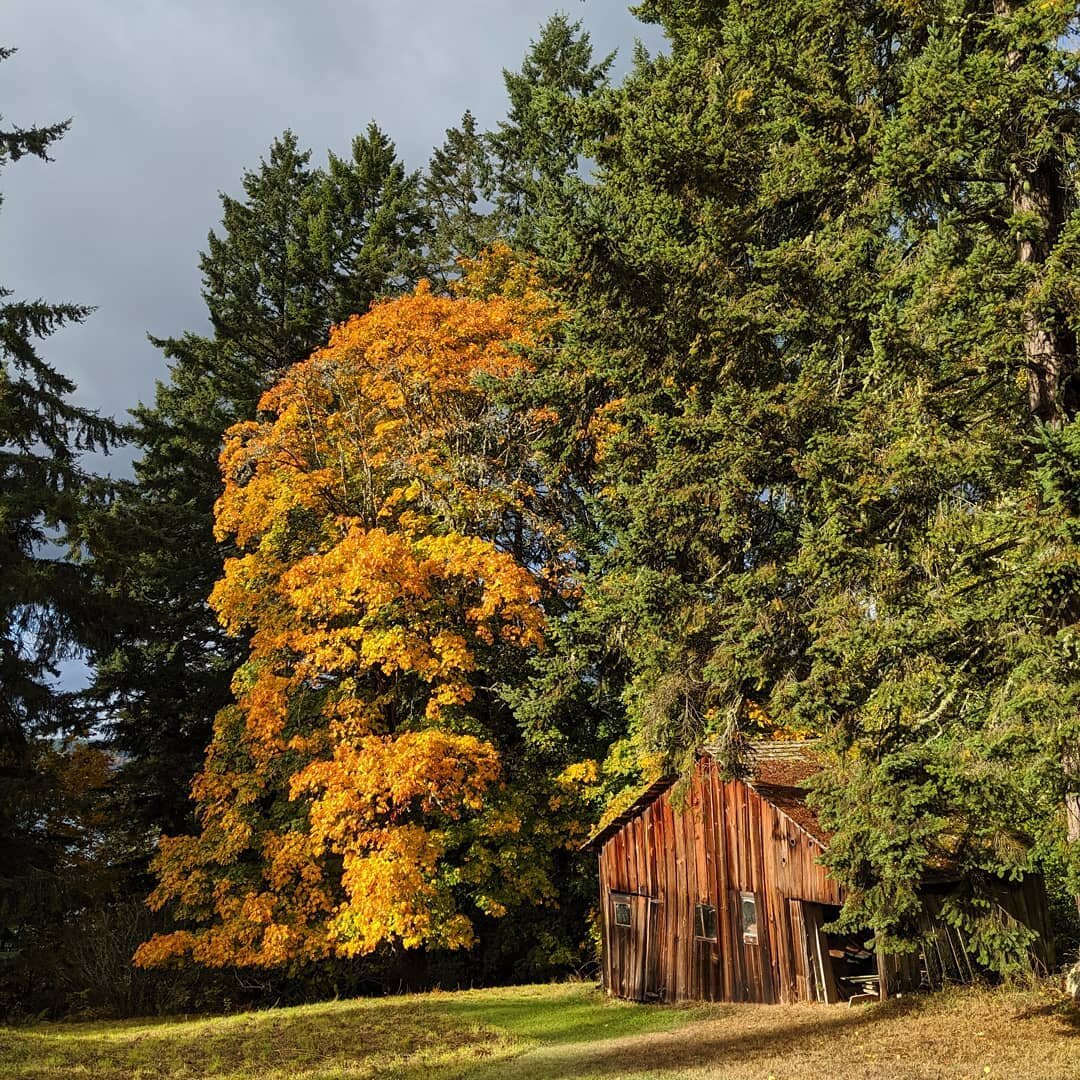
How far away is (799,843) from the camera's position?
1791 cm

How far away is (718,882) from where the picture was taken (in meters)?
19.5

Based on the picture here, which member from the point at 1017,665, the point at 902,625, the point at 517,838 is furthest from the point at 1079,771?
the point at 517,838

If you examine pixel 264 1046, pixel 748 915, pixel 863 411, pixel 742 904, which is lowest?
A: pixel 264 1046

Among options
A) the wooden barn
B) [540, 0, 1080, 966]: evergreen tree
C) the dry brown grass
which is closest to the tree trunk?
[540, 0, 1080, 966]: evergreen tree

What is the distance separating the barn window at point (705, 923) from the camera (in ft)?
63.9

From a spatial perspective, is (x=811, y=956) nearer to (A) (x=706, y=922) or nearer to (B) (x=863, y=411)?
(A) (x=706, y=922)

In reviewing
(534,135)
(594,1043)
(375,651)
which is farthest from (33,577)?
(534,135)

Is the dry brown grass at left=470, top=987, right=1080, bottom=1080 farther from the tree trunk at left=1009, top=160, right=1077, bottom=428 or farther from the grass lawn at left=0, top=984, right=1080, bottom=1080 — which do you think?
the tree trunk at left=1009, top=160, right=1077, bottom=428

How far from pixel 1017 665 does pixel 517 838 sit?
15.5 meters

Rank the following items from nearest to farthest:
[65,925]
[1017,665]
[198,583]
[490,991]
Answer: [1017,665], [490,991], [65,925], [198,583]

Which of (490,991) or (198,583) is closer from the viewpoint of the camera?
(490,991)

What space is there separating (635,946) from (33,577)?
15708mm

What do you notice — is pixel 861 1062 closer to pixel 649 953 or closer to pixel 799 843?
pixel 799 843

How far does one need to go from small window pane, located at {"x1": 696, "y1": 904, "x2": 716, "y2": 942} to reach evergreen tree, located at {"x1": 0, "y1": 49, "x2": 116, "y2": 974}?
13.7 m
